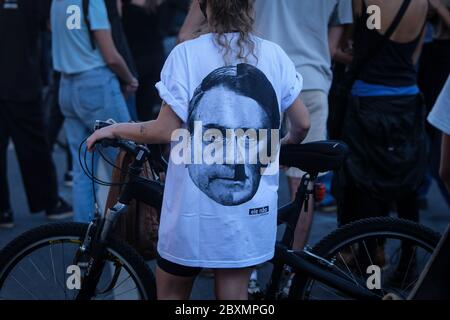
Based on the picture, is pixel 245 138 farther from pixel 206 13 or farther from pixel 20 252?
pixel 20 252

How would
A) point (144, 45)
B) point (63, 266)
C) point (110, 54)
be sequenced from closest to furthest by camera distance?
point (63, 266)
point (110, 54)
point (144, 45)

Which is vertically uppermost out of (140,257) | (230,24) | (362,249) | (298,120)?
(230,24)

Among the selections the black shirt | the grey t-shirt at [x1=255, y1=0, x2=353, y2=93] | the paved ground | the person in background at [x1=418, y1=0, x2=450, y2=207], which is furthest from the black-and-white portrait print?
the person in background at [x1=418, y1=0, x2=450, y2=207]

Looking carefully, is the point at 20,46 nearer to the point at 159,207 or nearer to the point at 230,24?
the point at 159,207

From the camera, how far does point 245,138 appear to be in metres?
2.95

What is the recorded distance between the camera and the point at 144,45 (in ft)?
22.0

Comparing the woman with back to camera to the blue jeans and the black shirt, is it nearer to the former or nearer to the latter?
the blue jeans

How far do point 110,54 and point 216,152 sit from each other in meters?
2.25

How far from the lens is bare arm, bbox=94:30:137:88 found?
16.4 ft

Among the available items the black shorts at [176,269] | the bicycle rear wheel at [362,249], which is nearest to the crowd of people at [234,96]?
the black shorts at [176,269]

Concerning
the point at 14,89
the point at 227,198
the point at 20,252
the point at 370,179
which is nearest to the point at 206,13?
the point at 227,198

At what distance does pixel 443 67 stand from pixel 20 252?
12.4ft

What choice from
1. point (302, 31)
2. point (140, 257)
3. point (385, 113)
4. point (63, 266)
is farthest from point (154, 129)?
point (385, 113)

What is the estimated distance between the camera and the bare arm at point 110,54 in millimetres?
4988
